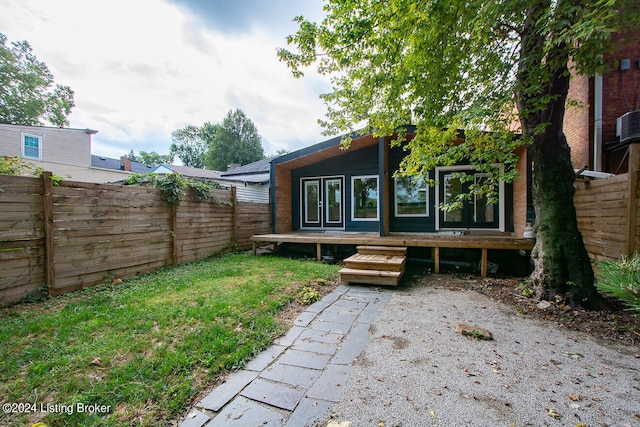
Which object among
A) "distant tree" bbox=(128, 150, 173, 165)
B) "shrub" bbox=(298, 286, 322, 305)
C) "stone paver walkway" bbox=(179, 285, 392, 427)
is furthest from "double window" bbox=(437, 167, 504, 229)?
"distant tree" bbox=(128, 150, 173, 165)

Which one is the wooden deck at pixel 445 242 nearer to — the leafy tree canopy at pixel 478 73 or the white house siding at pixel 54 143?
the leafy tree canopy at pixel 478 73

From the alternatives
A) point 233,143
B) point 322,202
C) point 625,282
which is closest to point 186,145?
point 233,143

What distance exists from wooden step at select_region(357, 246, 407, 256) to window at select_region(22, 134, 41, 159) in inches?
661

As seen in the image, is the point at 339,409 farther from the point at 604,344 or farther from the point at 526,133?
the point at 526,133

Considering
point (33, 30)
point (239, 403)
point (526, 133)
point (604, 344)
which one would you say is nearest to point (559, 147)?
point (526, 133)

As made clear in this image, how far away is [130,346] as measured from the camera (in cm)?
225

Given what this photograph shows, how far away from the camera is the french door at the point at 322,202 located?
862cm

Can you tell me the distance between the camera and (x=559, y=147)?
3.58m

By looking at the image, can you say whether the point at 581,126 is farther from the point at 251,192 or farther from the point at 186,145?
the point at 186,145

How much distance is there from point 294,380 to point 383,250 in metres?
4.09

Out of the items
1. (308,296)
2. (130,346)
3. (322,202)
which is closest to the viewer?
(130,346)

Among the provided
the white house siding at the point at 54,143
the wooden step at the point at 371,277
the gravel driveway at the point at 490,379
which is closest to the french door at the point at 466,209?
the wooden step at the point at 371,277

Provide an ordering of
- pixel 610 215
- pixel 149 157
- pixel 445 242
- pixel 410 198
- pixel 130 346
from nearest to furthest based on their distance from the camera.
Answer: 1. pixel 130 346
2. pixel 610 215
3. pixel 445 242
4. pixel 410 198
5. pixel 149 157

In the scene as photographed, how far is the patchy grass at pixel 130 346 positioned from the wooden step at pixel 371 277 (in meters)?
1.01
